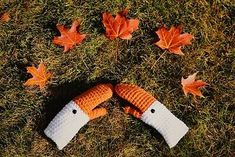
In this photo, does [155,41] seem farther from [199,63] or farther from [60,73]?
[60,73]

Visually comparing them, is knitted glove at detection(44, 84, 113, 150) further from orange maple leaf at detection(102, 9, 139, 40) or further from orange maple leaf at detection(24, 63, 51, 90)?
orange maple leaf at detection(102, 9, 139, 40)

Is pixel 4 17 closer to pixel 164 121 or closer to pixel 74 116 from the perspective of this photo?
pixel 74 116

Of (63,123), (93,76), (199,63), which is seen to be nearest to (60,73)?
(93,76)

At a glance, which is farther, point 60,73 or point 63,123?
point 60,73

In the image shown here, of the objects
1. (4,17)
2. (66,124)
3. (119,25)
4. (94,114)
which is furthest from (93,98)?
(4,17)

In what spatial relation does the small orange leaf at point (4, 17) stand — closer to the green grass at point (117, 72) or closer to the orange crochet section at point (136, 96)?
the green grass at point (117, 72)

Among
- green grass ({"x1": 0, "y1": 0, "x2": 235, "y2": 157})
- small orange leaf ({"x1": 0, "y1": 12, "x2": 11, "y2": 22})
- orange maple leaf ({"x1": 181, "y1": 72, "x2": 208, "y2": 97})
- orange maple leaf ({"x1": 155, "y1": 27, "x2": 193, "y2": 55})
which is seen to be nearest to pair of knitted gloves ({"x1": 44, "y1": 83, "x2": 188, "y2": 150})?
green grass ({"x1": 0, "y1": 0, "x2": 235, "y2": 157})

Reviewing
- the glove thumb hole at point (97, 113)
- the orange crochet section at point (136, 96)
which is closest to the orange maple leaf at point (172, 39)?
the orange crochet section at point (136, 96)
